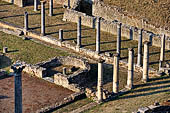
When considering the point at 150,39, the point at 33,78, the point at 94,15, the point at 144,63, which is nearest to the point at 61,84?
the point at 33,78

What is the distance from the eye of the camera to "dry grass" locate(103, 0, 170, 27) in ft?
186

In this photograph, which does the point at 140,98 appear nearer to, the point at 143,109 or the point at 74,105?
the point at 74,105

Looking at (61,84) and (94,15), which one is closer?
(61,84)

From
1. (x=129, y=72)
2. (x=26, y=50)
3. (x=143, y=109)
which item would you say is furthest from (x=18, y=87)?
(x=26, y=50)

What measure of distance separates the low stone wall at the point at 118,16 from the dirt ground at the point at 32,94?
486 inches

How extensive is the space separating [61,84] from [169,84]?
687 centimetres

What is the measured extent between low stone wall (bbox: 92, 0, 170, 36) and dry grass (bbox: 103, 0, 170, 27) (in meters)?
0.70

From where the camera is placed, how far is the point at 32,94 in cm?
4403

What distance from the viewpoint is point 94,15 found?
59.2m

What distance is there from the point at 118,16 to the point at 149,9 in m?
2.74

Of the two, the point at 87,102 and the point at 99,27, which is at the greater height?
the point at 99,27

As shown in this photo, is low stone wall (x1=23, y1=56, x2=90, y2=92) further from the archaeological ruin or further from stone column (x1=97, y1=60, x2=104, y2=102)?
stone column (x1=97, y1=60, x2=104, y2=102)

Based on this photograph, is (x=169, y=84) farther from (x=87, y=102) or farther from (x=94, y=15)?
(x=94, y=15)

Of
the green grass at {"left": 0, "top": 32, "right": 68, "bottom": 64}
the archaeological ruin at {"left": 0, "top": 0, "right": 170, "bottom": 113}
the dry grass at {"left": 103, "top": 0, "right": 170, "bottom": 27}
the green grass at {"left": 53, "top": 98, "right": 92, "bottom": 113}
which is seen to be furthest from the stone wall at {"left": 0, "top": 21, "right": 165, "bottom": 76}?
the dry grass at {"left": 103, "top": 0, "right": 170, "bottom": 27}
